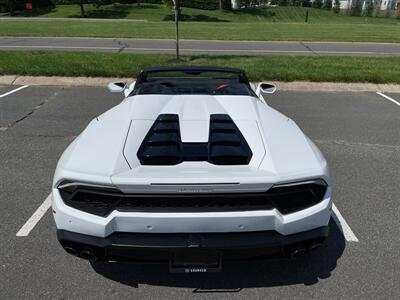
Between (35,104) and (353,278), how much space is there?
6615mm

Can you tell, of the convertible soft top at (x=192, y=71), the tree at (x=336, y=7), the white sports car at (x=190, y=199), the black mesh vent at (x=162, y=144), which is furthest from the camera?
the tree at (x=336, y=7)

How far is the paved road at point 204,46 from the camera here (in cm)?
1547

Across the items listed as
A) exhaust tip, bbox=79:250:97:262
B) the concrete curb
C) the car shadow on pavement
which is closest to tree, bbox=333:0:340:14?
the concrete curb

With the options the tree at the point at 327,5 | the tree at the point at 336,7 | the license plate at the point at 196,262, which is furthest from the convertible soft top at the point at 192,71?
the tree at the point at 327,5

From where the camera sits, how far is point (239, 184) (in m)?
2.27

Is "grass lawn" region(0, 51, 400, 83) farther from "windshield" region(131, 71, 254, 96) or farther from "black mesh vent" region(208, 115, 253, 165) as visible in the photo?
"black mesh vent" region(208, 115, 253, 165)

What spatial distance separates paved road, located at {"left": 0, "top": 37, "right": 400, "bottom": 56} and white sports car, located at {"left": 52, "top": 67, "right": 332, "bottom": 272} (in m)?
12.5

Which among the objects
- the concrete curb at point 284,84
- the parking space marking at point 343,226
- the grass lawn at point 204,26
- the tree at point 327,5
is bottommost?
the tree at point 327,5

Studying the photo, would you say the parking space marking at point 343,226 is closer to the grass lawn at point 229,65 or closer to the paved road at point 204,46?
the grass lawn at point 229,65

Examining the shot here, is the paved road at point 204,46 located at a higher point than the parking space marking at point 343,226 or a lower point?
lower

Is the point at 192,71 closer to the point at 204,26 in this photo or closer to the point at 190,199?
the point at 190,199

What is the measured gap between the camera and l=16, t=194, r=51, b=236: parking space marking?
3389 millimetres

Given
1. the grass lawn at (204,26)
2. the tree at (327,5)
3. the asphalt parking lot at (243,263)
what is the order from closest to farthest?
the asphalt parking lot at (243,263) → the grass lawn at (204,26) → the tree at (327,5)

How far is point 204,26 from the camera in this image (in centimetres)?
2673
